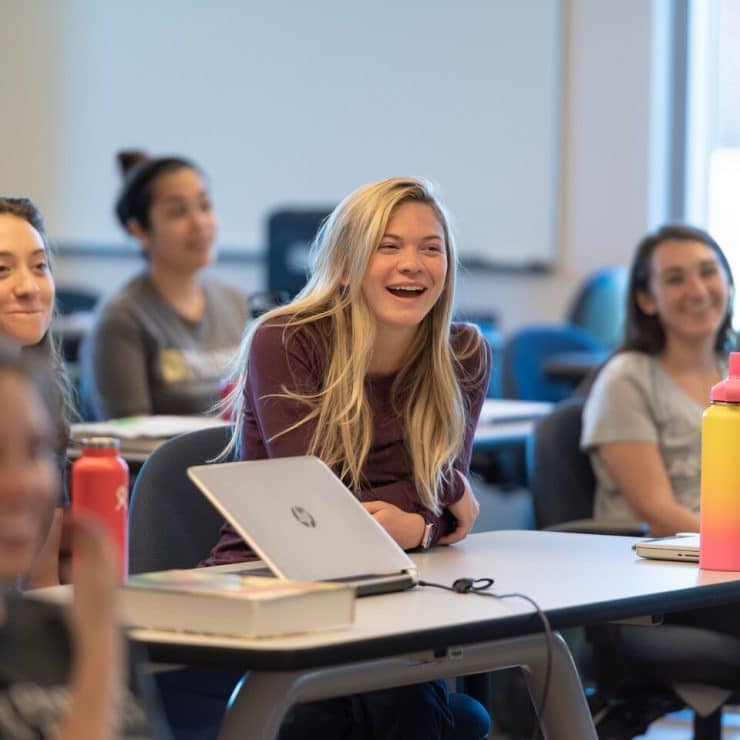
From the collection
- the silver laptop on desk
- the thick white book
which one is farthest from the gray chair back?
the thick white book

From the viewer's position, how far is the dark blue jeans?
1992 mm

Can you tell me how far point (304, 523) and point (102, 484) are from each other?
27cm

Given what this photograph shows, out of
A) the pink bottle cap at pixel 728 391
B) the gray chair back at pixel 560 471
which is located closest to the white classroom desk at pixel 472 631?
the pink bottle cap at pixel 728 391

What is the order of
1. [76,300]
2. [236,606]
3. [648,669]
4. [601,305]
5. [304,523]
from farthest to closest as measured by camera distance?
[76,300]
[601,305]
[648,669]
[304,523]
[236,606]

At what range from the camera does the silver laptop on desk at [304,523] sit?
1699mm

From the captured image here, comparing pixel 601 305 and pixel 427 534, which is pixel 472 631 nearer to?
pixel 427 534

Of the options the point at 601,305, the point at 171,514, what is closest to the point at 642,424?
the point at 171,514

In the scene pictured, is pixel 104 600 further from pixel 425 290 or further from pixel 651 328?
pixel 651 328

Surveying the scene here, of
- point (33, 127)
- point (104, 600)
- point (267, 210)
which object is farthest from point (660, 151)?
point (104, 600)

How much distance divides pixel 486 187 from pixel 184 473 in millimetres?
4510

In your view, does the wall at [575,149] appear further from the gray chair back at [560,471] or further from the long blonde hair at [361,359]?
the long blonde hair at [361,359]

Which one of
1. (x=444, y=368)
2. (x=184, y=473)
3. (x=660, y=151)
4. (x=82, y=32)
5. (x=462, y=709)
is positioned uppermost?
(x=82, y=32)

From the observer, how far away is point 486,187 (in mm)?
6555

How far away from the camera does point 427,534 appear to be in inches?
83.8
